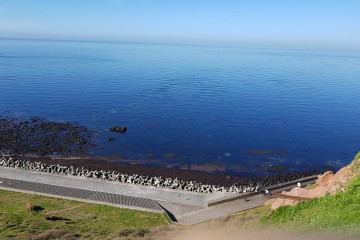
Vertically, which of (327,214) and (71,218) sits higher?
(327,214)

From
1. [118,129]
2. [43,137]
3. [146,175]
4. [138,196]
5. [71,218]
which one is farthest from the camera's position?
[118,129]

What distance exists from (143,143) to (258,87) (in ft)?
200

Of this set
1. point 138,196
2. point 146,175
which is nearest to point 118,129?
point 146,175

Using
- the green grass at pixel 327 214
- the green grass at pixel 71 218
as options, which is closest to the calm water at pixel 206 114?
the green grass at pixel 71 218

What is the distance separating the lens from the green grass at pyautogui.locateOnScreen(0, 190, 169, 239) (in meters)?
25.3

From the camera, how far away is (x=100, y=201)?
31672 millimetres

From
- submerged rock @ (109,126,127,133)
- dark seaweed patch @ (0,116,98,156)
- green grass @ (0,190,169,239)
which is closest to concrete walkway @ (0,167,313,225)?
green grass @ (0,190,169,239)

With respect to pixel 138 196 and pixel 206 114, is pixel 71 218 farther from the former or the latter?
pixel 206 114

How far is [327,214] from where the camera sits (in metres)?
20.6

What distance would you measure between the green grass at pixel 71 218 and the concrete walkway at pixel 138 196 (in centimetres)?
123

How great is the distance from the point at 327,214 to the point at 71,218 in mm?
19764

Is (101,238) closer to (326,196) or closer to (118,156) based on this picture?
(326,196)

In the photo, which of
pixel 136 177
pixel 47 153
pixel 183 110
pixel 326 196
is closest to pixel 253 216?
pixel 326 196

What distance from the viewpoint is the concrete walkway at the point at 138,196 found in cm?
3092
